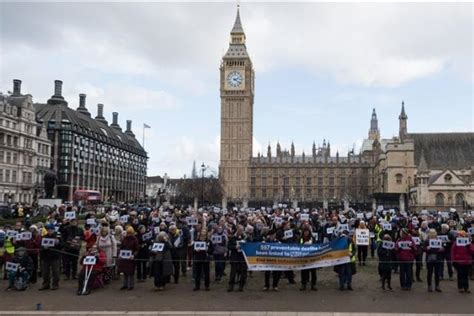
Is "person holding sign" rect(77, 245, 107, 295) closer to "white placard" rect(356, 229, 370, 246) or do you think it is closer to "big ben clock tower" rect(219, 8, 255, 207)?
"white placard" rect(356, 229, 370, 246)

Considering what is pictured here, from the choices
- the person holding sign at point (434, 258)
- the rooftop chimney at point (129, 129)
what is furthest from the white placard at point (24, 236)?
the rooftop chimney at point (129, 129)

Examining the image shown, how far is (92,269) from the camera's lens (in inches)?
558

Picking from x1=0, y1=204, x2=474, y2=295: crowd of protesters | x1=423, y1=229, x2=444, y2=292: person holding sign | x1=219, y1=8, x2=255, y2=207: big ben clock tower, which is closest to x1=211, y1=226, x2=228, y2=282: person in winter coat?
x1=0, y1=204, x2=474, y2=295: crowd of protesters

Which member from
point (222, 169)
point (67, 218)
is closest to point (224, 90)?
point (222, 169)

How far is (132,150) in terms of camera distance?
126750mm

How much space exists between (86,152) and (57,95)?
524 inches

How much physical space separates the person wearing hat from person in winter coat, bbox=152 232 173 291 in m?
3.87

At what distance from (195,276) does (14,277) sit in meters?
5.37

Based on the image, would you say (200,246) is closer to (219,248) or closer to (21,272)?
A: (219,248)

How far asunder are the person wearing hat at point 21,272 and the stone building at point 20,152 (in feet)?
176

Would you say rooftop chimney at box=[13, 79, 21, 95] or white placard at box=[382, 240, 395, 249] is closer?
white placard at box=[382, 240, 395, 249]

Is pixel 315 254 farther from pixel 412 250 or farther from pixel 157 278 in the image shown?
pixel 157 278

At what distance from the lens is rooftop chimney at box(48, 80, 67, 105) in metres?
95.7

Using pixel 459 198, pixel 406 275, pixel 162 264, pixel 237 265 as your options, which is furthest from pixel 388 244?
pixel 459 198
